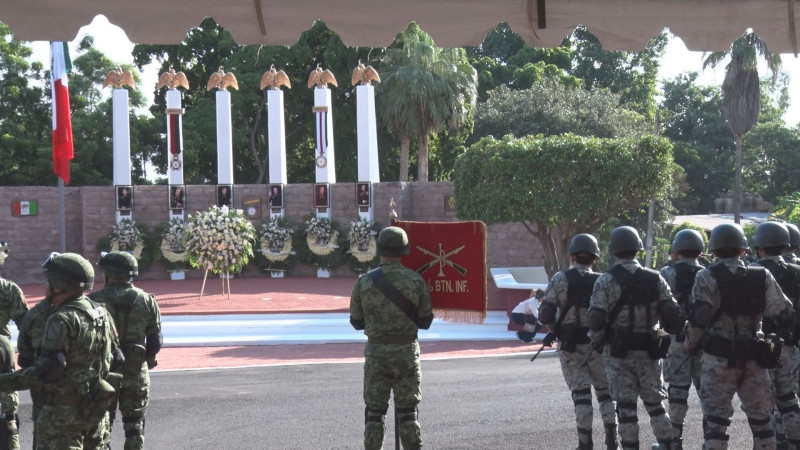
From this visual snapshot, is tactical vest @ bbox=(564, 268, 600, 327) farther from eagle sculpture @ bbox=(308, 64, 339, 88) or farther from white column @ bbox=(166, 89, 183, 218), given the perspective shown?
white column @ bbox=(166, 89, 183, 218)

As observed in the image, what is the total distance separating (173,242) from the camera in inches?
1169

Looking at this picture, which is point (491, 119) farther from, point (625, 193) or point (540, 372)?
point (540, 372)

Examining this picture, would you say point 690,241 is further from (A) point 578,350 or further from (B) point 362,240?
(B) point 362,240

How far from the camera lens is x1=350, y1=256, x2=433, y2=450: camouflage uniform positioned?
7.88 meters

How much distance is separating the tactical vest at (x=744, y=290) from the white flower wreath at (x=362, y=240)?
22.6m


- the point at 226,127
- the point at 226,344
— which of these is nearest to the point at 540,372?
the point at 226,344

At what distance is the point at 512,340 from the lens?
19219mm

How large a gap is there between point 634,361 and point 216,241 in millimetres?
15678

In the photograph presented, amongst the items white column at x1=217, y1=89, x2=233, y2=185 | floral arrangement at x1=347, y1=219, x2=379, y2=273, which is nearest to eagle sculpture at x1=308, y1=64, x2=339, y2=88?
white column at x1=217, y1=89, x2=233, y2=185

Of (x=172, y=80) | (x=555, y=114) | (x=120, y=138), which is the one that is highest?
(x=172, y=80)

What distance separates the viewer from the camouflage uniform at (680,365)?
29.2 feet

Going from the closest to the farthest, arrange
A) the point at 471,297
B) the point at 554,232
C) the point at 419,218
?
the point at 471,297 < the point at 554,232 < the point at 419,218

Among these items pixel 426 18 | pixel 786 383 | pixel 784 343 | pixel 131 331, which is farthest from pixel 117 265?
pixel 786 383

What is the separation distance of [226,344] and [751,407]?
13.2 metres
